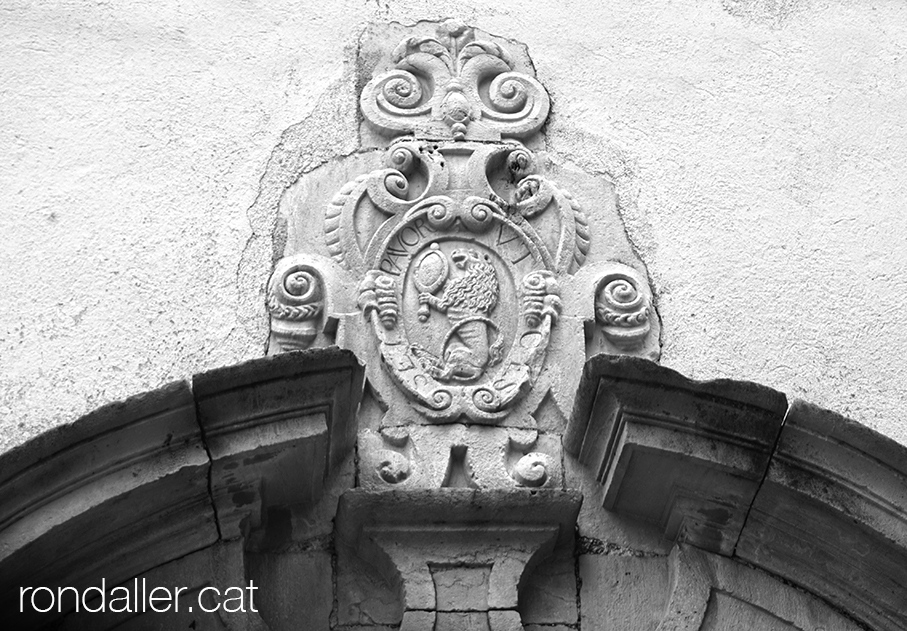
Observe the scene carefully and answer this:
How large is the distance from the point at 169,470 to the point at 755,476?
131 centimetres

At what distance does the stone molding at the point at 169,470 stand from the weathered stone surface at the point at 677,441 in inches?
22.0

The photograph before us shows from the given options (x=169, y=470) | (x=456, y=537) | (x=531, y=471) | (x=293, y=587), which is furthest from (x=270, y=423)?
(x=531, y=471)

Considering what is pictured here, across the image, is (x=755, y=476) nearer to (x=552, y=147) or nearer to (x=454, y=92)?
(x=552, y=147)

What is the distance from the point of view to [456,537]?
11.5 feet

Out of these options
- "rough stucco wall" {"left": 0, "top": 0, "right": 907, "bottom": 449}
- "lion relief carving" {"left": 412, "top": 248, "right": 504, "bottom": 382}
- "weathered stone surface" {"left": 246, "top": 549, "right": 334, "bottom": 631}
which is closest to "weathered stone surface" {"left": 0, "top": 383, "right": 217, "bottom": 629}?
"weathered stone surface" {"left": 246, "top": 549, "right": 334, "bottom": 631}

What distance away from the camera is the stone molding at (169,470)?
325 cm

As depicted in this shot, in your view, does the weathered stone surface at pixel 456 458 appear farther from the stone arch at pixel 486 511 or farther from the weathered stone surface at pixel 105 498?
the weathered stone surface at pixel 105 498

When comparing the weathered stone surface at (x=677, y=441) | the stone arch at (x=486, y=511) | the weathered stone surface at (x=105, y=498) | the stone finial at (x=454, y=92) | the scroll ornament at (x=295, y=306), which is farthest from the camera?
the stone finial at (x=454, y=92)

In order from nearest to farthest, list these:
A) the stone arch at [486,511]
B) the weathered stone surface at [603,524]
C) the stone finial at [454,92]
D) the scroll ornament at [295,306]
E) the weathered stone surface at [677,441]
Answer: the stone arch at [486,511]
the weathered stone surface at [677,441]
the weathered stone surface at [603,524]
the scroll ornament at [295,306]
the stone finial at [454,92]

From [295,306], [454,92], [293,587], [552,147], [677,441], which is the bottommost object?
[293,587]

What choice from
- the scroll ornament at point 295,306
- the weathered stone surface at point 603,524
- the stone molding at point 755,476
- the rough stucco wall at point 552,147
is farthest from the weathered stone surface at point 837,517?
the scroll ornament at point 295,306

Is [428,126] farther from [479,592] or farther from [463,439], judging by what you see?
[479,592]

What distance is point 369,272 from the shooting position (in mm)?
3805

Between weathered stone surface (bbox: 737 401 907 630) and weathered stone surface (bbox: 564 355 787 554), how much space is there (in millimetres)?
54
